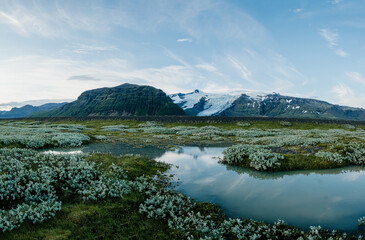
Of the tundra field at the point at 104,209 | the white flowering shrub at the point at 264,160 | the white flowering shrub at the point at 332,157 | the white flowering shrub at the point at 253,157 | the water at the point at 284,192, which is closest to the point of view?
the tundra field at the point at 104,209

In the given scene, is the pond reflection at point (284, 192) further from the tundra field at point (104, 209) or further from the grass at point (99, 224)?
the grass at point (99, 224)

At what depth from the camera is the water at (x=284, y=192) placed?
12119mm

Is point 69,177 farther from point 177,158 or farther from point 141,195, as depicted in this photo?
point 177,158

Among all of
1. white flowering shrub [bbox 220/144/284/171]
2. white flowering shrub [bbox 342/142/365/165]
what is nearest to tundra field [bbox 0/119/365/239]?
white flowering shrub [bbox 220/144/284/171]

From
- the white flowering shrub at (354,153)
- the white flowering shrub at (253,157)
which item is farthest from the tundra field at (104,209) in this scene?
the white flowering shrub at (354,153)

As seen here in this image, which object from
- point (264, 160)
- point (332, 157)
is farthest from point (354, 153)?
point (264, 160)

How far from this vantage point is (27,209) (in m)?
10.6

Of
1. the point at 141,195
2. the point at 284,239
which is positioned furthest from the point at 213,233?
the point at 141,195

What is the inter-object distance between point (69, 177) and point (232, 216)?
9989 millimetres

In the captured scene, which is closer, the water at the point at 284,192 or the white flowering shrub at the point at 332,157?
the water at the point at 284,192

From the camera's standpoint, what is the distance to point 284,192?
15.6 m

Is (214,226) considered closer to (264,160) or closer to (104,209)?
(104,209)

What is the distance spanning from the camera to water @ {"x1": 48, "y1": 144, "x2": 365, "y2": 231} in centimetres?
1212

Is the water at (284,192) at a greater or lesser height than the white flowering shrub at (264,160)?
lesser
